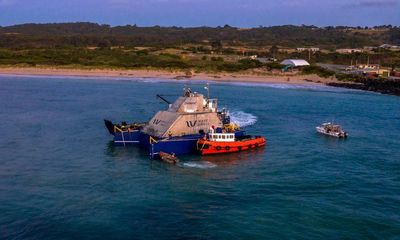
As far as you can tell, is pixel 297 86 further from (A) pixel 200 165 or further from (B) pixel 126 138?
(A) pixel 200 165

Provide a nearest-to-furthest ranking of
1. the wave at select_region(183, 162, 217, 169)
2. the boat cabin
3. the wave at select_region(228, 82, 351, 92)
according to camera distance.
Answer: the wave at select_region(183, 162, 217, 169) < the boat cabin < the wave at select_region(228, 82, 351, 92)

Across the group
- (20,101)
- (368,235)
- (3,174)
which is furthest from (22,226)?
(20,101)

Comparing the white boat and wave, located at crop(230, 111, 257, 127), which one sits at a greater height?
the white boat

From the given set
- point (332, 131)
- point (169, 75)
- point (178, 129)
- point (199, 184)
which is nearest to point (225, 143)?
point (178, 129)

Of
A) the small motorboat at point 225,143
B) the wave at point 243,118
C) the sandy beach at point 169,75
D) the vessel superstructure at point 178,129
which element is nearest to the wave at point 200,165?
the small motorboat at point 225,143

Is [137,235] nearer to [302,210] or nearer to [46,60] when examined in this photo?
[302,210]

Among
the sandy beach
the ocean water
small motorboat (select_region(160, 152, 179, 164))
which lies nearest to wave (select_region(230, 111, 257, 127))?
the ocean water

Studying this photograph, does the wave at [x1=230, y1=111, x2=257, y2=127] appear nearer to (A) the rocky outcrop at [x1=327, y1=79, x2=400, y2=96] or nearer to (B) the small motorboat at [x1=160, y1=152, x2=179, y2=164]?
(B) the small motorboat at [x1=160, y1=152, x2=179, y2=164]
